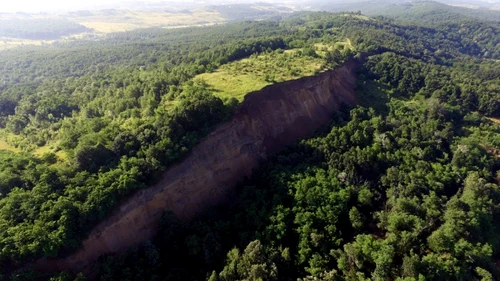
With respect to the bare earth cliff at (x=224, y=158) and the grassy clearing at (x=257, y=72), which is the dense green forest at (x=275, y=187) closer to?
the bare earth cliff at (x=224, y=158)

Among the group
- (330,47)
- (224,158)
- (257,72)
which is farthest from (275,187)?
(330,47)

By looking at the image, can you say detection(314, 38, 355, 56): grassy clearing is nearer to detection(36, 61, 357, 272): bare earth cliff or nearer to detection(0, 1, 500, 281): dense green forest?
detection(36, 61, 357, 272): bare earth cliff

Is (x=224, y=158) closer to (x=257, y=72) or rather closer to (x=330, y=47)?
(x=257, y=72)

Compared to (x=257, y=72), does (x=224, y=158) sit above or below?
below

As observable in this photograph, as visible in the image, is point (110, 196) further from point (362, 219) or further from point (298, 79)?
point (298, 79)

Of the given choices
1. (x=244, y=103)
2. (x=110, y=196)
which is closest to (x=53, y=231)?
(x=110, y=196)
